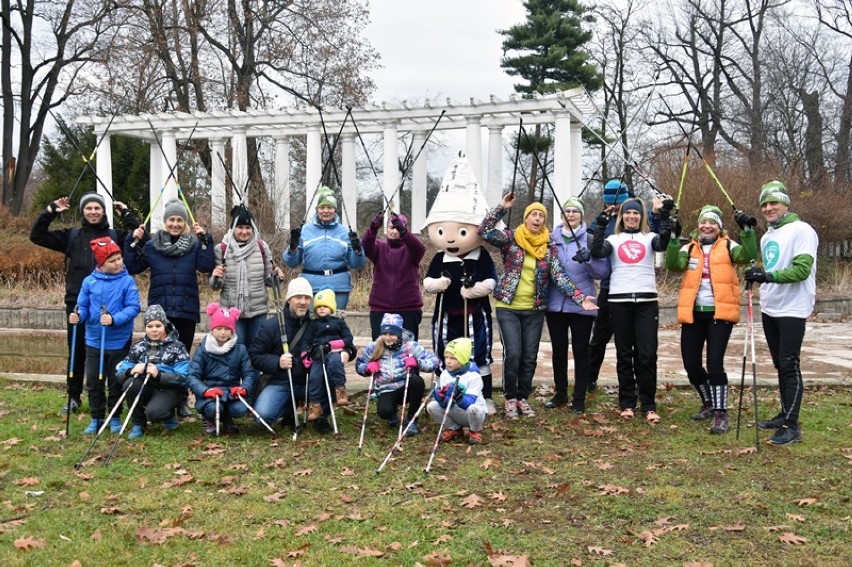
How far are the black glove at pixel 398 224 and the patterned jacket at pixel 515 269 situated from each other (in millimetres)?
632

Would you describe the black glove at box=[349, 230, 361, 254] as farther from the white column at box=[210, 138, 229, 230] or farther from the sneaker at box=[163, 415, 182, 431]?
the white column at box=[210, 138, 229, 230]

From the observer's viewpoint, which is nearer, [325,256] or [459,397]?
[459,397]

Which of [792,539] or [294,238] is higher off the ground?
[294,238]

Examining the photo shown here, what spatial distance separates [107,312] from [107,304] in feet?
0.27

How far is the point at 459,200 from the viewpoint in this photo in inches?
291

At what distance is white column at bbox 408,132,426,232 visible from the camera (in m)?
28.1

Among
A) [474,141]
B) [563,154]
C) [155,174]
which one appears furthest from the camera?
[155,174]

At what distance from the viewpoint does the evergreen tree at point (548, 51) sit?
1305 inches

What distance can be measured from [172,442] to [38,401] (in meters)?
2.26

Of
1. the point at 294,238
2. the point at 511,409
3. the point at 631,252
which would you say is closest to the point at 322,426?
the point at 511,409

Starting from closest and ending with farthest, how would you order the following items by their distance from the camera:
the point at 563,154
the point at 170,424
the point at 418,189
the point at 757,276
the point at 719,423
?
the point at 757,276 < the point at 719,423 < the point at 170,424 < the point at 563,154 < the point at 418,189

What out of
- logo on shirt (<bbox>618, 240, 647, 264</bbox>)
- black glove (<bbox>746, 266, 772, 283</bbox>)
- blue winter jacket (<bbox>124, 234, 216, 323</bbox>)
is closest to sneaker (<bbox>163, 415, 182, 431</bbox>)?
blue winter jacket (<bbox>124, 234, 216, 323</bbox>)

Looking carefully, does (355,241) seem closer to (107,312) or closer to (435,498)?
(107,312)

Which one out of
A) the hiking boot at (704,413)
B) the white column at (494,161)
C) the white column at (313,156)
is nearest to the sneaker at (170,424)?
the hiking boot at (704,413)
